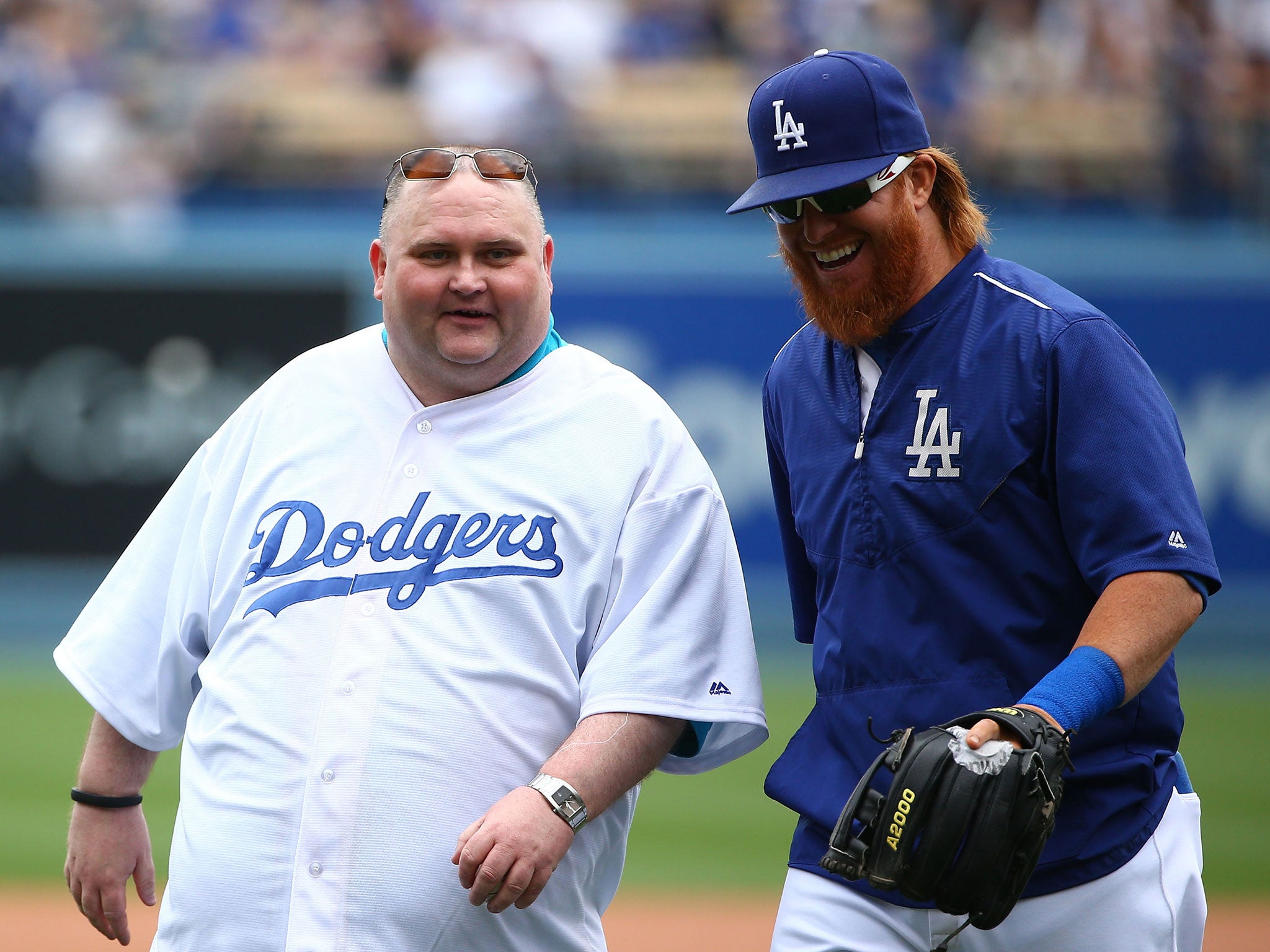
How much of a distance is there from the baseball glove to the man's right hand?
1394mm

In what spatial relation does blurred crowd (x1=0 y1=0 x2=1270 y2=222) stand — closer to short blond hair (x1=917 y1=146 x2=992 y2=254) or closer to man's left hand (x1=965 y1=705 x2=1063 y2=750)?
short blond hair (x1=917 y1=146 x2=992 y2=254)

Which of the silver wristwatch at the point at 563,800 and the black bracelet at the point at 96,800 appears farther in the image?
the black bracelet at the point at 96,800

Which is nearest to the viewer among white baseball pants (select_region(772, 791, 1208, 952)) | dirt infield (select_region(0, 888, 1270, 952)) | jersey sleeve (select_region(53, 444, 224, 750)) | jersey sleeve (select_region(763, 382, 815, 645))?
white baseball pants (select_region(772, 791, 1208, 952))

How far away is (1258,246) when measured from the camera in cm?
1198

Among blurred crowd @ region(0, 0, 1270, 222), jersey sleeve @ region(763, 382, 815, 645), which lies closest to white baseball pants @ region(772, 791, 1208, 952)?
jersey sleeve @ region(763, 382, 815, 645)

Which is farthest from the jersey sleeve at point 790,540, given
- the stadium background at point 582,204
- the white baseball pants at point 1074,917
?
the stadium background at point 582,204

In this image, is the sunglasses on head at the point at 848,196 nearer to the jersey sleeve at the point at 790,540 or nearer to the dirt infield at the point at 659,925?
the jersey sleeve at the point at 790,540

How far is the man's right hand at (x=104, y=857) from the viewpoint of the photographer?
3127 millimetres

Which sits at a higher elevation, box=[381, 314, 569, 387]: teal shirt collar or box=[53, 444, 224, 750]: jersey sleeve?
box=[381, 314, 569, 387]: teal shirt collar

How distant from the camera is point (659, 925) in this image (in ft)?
21.3

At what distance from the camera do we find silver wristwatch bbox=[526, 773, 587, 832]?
2.71 m

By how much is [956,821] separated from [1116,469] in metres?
0.63

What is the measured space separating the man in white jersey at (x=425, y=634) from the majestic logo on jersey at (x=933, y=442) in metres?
0.40

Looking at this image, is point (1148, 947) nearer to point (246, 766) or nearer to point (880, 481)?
point (880, 481)
